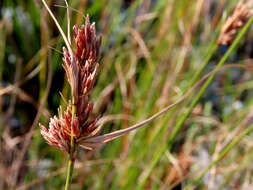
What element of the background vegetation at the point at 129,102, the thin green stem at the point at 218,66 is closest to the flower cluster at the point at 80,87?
the thin green stem at the point at 218,66

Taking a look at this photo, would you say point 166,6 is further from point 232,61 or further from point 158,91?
point 232,61

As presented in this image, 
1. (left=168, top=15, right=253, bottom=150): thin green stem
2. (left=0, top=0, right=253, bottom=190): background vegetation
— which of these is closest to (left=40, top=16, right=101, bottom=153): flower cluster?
(left=168, top=15, right=253, bottom=150): thin green stem

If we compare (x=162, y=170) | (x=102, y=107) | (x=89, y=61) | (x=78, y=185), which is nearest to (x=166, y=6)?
(x=102, y=107)

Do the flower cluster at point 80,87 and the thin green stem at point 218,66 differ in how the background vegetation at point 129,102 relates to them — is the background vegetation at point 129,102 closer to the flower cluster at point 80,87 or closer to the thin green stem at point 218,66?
the thin green stem at point 218,66

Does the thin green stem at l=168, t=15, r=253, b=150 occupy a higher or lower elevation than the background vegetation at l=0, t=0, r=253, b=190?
higher

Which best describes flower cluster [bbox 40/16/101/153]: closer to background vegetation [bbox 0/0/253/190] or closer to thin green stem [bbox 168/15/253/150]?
thin green stem [bbox 168/15/253/150]

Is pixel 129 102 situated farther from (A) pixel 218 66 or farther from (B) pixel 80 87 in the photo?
(B) pixel 80 87
